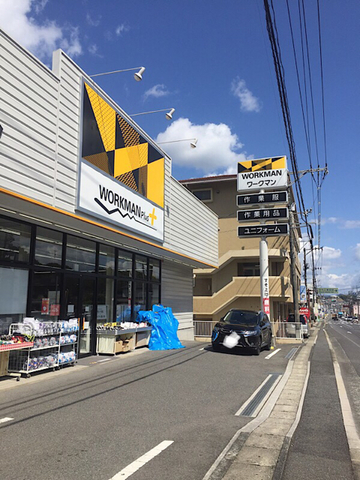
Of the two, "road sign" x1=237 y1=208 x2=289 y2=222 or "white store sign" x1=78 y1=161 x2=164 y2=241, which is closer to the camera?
"white store sign" x1=78 y1=161 x2=164 y2=241

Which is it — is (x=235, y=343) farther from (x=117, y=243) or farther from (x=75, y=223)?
(x=75, y=223)

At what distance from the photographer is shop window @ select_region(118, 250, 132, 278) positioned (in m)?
13.4

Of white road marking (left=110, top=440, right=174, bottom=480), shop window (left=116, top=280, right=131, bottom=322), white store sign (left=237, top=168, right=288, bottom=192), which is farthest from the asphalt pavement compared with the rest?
white store sign (left=237, top=168, right=288, bottom=192)

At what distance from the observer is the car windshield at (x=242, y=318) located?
1392cm

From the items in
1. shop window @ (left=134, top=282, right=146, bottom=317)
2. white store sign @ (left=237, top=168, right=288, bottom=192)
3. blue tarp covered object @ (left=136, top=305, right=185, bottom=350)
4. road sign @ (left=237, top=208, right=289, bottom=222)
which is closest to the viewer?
blue tarp covered object @ (left=136, top=305, right=185, bottom=350)

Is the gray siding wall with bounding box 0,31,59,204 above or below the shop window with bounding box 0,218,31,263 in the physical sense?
above

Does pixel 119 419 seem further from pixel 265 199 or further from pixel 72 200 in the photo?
pixel 265 199

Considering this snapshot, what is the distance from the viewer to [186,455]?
421 centimetres

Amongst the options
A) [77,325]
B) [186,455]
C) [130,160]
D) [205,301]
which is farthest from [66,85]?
[205,301]

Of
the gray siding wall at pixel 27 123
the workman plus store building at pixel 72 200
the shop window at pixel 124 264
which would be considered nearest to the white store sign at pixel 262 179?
the workman plus store building at pixel 72 200

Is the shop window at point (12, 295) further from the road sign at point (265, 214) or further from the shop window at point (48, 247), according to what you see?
the road sign at point (265, 214)

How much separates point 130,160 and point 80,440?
30.7 ft

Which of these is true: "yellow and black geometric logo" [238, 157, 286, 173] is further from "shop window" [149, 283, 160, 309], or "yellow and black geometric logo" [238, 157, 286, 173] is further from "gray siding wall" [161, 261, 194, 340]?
"shop window" [149, 283, 160, 309]

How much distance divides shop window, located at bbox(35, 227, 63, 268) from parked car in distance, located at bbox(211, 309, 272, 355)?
20.5 feet
